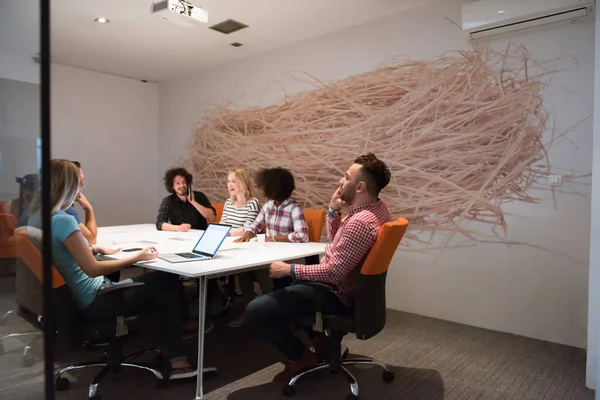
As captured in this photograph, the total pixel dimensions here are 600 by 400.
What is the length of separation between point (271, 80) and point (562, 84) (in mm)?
2887

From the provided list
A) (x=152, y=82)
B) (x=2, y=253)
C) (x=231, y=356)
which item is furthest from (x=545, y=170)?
(x=152, y=82)

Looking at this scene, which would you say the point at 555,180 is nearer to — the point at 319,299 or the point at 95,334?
the point at 319,299

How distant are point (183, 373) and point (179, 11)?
101 inches

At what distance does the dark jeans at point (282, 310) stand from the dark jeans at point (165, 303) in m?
0.45

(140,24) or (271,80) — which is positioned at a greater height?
(140,24)

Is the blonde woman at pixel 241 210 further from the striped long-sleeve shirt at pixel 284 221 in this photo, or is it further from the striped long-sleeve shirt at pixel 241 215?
the striped long-sleeve shirt at pixel 284 221

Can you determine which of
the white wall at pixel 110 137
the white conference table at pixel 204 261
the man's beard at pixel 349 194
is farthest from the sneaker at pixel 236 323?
the white wall at pixel 110 137

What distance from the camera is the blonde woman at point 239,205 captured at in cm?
386

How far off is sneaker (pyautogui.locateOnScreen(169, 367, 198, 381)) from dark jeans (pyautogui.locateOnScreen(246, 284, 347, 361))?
47 centimetres

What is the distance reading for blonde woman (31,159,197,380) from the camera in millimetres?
2016

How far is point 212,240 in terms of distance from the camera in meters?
2.66

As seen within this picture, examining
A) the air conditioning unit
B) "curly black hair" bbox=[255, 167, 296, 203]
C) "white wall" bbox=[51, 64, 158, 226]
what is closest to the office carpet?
"curly black hair" bbox=[255, 167, 296, 203]

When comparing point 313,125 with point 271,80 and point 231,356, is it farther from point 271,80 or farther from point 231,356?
point 231,356

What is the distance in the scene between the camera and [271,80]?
4.95 m
